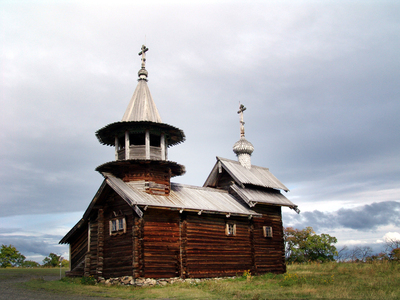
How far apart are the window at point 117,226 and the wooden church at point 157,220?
0.06 meters

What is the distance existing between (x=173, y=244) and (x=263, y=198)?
9493 mm

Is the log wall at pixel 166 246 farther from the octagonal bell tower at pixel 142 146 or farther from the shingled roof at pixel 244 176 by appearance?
the shingled roof at pixel 244 176

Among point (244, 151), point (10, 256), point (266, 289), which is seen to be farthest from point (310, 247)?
point (10, 256)

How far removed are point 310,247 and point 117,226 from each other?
1236 inches

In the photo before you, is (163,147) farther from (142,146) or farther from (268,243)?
(268,243)

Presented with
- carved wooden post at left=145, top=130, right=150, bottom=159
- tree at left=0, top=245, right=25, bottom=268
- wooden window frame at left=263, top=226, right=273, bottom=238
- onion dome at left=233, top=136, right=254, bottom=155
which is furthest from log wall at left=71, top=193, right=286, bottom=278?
tree at left=0, top=245, right=25, bottom=268

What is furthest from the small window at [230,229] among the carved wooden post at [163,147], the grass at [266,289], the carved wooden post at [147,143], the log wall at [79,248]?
the log wall at [79,248]

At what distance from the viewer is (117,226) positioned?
22.3 m

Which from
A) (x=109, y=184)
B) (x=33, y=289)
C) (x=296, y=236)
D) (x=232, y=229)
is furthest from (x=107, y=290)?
(x=296, y=236)

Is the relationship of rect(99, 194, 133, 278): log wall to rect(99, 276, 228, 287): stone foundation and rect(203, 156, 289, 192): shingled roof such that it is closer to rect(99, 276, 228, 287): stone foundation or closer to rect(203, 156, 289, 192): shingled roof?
rect(99, 276, 228, 287): stone foundation

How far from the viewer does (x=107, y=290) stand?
1898cm

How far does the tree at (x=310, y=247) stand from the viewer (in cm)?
4547

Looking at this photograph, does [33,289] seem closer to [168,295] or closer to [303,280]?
[168,295]

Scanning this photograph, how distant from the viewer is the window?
2175cm
